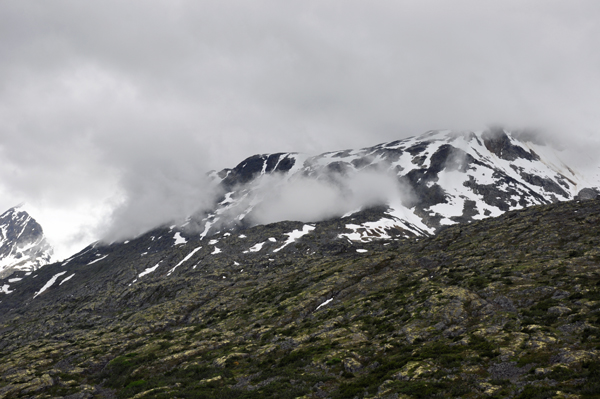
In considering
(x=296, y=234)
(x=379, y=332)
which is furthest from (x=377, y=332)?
(x=296, y=234)

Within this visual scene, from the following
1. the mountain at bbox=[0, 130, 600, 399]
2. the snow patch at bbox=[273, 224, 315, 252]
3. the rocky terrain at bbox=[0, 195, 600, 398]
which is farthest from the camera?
the snow patch at bbox=[273, 224, 315, 252]

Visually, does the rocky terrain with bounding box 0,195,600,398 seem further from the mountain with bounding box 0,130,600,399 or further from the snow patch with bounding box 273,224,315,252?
the snow patch with bounding box 273,224,315,252

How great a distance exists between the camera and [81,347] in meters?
59.0

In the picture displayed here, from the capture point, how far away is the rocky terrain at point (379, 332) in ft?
82.6

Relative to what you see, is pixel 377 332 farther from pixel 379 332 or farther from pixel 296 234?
pixel 296 234

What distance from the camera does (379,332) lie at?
4047 cm

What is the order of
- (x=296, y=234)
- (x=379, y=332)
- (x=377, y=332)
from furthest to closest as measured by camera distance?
(x=296, y=234)
(x=377, y=332)
(x=379, y=332)

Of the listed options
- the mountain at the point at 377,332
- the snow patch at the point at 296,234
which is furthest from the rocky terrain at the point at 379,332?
the snow patch at the point at 296,234

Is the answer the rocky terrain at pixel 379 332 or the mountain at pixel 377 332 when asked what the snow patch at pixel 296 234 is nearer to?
the mountain at pixel 377 332

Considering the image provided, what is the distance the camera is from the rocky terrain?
2517 cm

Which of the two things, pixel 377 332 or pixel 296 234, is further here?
pixel 296 234

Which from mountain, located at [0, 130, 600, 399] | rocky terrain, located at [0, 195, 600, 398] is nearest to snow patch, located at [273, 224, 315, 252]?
mountain, located at [0, 130, 600, 399]

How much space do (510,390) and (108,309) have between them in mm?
119183

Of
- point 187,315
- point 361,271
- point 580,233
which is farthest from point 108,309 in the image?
point 580,233
